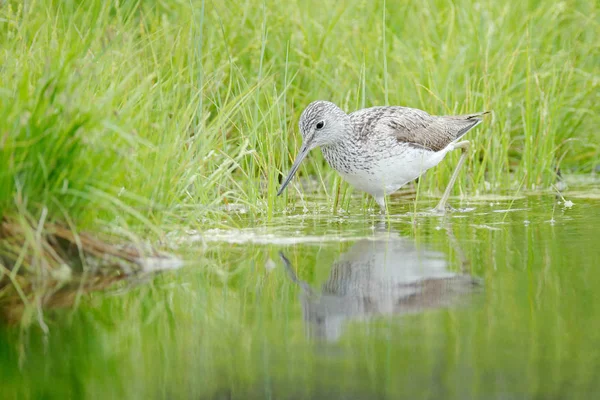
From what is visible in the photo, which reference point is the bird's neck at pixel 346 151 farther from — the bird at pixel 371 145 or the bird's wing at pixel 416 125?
the bird's wing at pixel 416 125

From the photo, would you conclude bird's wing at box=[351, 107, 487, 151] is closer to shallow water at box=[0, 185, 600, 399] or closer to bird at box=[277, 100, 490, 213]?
bird at box=[277, 100, 490, 213]

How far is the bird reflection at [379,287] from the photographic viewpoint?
187 inches

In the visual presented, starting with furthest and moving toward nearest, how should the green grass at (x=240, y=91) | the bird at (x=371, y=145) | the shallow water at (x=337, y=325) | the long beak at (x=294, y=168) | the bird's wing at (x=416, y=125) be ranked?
the bird's wing at (x=416, y=125) < the bird at (x=371, y=145) < the long beak at (x=294, y=168) < the green grass at (x=240, y=91) < the shallow water at (x=337, y=325)

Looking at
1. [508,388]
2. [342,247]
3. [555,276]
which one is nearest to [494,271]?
[555,276]

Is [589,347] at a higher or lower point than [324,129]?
lower

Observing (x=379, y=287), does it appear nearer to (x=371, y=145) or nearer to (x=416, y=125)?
(x=371, y=145)

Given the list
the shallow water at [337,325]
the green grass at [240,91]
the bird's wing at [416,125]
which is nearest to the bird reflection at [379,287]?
the shallow water at [337,325]

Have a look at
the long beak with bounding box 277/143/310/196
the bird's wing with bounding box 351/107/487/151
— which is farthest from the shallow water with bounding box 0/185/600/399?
the bird's wing with bounding box 351/107/487/151

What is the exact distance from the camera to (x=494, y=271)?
5652 mm

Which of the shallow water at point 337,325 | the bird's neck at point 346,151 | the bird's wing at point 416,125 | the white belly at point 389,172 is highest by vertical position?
the bird's wing at point 416,125

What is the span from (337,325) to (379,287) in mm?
823

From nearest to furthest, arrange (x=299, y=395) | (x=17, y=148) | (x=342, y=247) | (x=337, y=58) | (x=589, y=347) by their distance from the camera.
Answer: (x=299, y=395) < (x=589, y=347) < (x=17, y=148) < (x=342, y=247) < (x=337, y=58)

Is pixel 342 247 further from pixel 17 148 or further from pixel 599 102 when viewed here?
pixel 599 102

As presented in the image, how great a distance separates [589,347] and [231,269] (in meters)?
2.47
